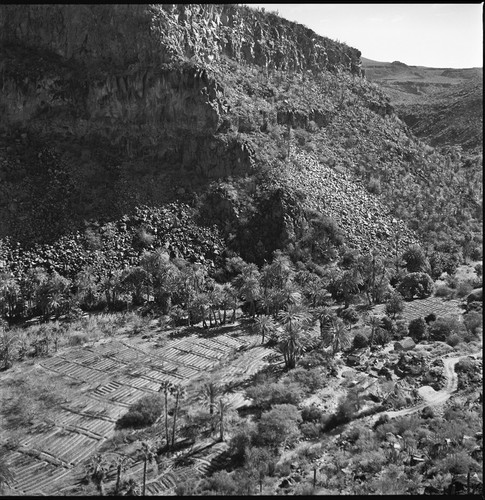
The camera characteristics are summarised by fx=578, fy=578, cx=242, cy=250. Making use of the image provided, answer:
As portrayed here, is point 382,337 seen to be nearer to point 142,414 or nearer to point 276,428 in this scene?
point 276,428

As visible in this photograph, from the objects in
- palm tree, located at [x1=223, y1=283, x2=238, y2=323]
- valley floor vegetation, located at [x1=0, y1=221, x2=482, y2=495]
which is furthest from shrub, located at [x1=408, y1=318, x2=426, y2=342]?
palm tree, located at [x1=223, y1=283, x2=238, y2=323]

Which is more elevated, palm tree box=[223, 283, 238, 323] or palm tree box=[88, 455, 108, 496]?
palm tree box=[223, 283, 238, 323]

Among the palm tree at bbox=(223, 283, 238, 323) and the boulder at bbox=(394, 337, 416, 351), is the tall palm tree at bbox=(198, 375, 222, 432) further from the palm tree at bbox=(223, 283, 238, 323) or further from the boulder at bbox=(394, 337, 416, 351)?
the boulder at bbox=(394, 337, 416, 351)

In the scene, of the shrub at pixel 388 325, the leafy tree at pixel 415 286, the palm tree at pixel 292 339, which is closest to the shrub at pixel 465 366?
the shrub at pixel 388 325

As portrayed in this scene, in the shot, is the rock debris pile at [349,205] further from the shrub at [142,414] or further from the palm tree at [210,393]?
the shrub at [142,414]

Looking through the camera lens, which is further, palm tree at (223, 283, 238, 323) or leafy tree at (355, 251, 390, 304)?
leafy tree at (355, 251, 390, 304)

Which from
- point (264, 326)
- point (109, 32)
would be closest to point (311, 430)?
point (264, 326)
